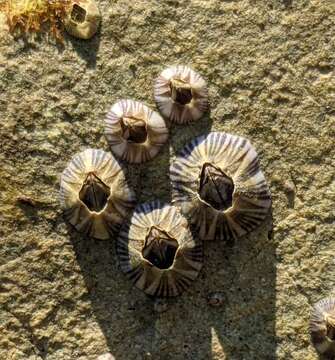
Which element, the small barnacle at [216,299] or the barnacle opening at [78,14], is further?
the barnacle opening at [78,14]

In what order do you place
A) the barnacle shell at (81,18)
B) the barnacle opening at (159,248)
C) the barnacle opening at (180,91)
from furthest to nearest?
the barnacle shell at (81,18) < the barnacle opening at (180,91) < the barnacle opening at (159,248)

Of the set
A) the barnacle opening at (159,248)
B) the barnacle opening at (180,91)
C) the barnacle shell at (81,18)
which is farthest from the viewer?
the barnacle shell at (81,18)

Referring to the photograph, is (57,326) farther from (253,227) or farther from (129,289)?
(253,227)

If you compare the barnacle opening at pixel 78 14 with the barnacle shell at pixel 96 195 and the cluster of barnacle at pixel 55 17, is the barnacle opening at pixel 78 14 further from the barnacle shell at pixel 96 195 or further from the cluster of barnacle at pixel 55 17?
the barnacle shell at pixel 96 195

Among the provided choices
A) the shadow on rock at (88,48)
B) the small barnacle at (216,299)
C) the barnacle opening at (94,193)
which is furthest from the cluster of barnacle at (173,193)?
the shadow on rock at (88,48)

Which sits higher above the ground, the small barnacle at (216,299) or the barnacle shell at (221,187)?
the barnacle shell at (221,187)

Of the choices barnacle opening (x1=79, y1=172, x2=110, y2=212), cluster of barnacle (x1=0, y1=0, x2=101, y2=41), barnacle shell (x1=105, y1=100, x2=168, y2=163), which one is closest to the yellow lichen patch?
cluster of barnacle (x1=0, y1=0, x2=101, y2=41)

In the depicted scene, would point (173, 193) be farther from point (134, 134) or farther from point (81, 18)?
point (81, 18)

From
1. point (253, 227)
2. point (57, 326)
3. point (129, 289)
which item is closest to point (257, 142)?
point (253, 227)
